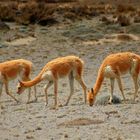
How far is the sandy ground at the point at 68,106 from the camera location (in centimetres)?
1293

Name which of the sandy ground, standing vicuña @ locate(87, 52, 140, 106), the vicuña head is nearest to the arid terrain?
the sandy ground

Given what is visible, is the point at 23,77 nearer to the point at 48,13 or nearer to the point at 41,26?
the point at 41,26

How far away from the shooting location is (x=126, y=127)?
13.0 m

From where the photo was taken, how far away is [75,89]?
21.7 meters

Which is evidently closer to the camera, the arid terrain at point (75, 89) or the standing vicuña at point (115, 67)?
the arid terrain at point (75, 89)

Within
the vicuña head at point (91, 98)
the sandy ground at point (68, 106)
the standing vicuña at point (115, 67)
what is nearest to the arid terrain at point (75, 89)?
the sandy ground at point (68, 106)

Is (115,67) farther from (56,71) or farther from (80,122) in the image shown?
(80,122)

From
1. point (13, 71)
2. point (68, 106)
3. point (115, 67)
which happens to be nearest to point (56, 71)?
point (68, 106)

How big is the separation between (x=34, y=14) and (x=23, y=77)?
29459 mm

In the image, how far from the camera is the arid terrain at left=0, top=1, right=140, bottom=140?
13.1 meters

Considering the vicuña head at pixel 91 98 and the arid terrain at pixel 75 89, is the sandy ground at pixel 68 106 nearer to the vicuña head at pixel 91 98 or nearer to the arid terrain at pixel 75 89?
the arid terrain at pixel 75 89

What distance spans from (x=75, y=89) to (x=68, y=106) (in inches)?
192


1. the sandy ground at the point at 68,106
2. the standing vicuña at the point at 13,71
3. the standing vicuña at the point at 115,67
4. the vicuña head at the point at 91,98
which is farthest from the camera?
the standing vicuña at the point at 13,71

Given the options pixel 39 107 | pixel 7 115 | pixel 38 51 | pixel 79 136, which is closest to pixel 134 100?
pixel 39 107
